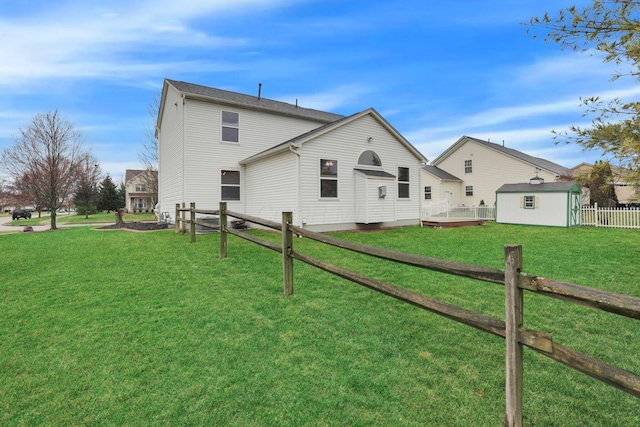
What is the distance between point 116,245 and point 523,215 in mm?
18314

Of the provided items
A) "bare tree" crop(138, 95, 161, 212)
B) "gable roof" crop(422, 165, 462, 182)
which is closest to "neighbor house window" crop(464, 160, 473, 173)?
"gable roof" crop(422, 165, 462, 182)

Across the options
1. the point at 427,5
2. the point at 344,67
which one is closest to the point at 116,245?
the point at 427,5

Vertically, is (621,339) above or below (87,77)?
below

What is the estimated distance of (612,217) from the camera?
14.8 meters

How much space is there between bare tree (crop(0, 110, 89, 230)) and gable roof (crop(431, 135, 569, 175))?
27.3 m

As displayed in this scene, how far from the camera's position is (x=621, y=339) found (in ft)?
9.77

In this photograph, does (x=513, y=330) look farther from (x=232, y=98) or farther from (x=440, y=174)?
(x=440, y=174)

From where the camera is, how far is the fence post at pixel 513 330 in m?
1.66

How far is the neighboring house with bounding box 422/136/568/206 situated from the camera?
23.2 m

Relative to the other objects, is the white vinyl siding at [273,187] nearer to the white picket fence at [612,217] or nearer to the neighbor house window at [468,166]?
the white picket fence at [612,217]

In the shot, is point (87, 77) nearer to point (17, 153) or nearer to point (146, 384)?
point (17, 153)

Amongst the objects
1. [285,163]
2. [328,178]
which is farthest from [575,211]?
[285,163]

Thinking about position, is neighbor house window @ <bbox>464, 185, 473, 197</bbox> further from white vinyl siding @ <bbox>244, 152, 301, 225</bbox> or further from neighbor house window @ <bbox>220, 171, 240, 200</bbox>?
neighbor house window @ <bbox>220, 171, 240, 200</bbox>

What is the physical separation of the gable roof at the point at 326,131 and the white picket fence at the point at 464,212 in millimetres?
5499
